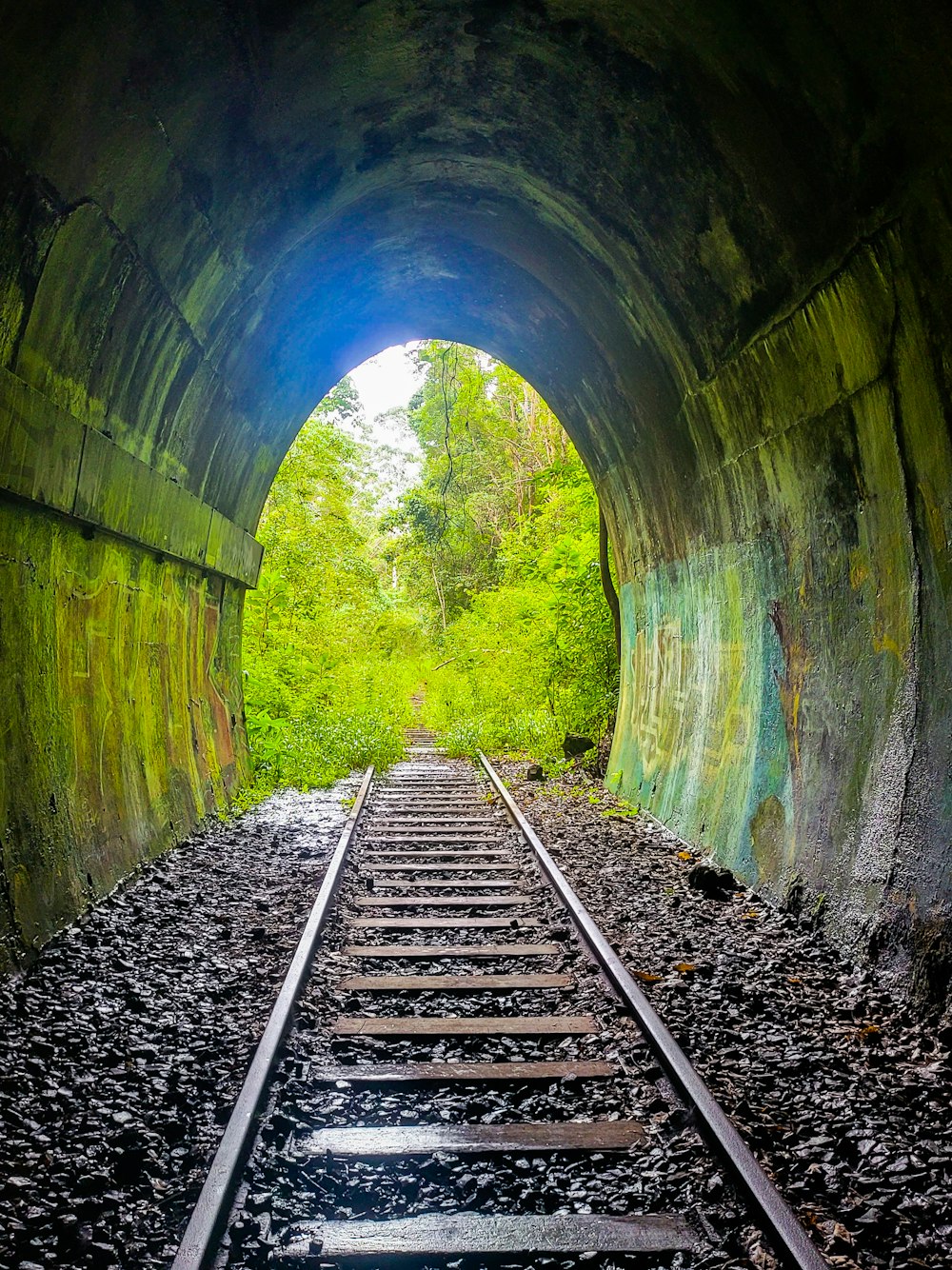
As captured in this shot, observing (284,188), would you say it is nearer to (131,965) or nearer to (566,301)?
(566,301)

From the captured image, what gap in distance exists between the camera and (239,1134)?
2.92m

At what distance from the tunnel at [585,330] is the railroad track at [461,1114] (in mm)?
1457

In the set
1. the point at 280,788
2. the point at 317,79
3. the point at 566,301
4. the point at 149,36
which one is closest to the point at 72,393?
the point at 149,36

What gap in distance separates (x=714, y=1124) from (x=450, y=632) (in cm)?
2698

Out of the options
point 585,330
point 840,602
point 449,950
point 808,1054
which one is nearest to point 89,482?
point 449,950

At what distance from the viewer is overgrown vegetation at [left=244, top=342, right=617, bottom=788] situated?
1367cm

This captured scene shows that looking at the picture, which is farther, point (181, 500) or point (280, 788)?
point (280, 788)

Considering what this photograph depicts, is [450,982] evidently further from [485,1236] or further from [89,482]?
[89,482]

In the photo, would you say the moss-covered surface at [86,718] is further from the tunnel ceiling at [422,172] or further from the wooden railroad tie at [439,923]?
the wooden railroad tie at [439,923]

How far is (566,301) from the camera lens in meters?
8.59

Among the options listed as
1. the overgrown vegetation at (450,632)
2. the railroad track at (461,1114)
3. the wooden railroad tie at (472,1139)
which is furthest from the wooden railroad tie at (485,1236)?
the overgrown vegetation at (450,632)

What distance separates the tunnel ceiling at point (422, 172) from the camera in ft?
12.8

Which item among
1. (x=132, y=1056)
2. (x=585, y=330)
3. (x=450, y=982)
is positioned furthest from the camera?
(x=585, y=330)

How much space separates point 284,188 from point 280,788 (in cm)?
697
